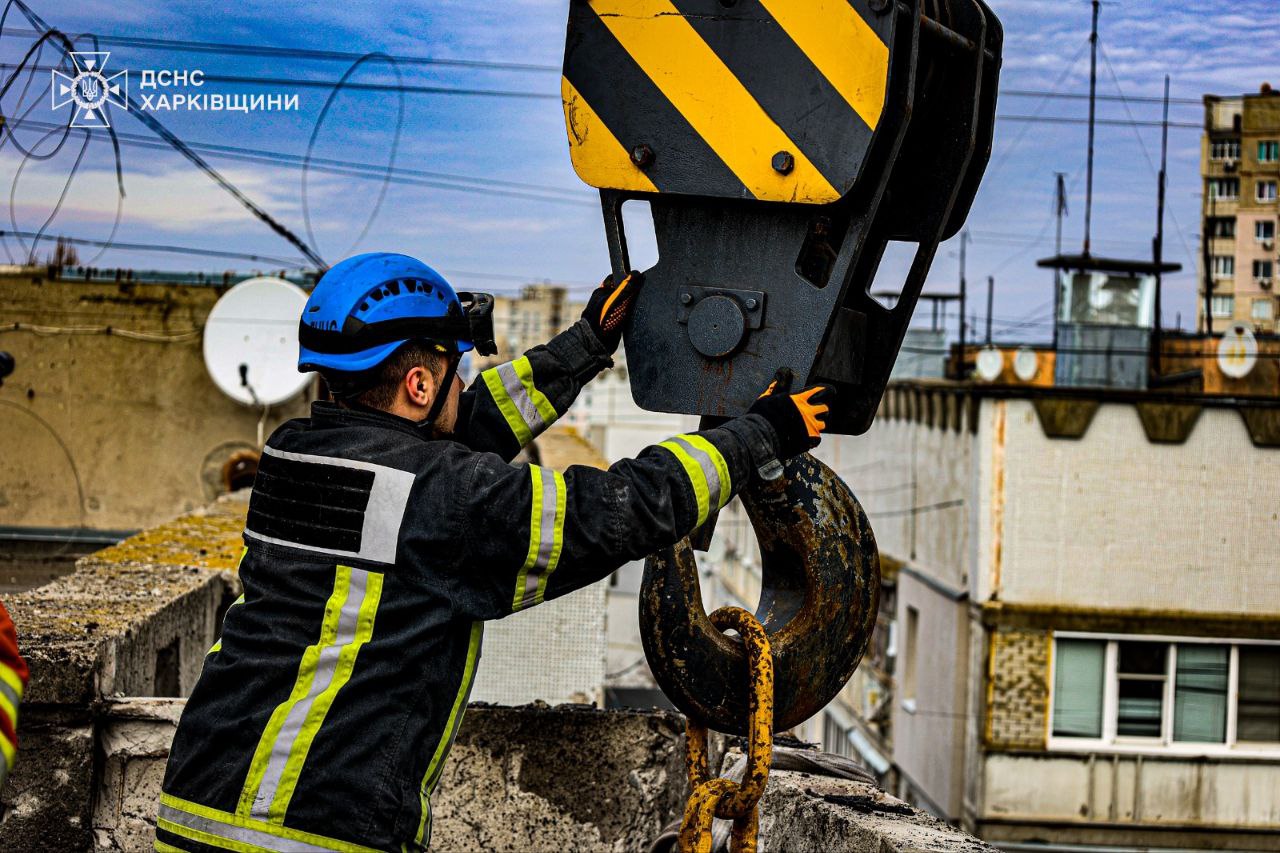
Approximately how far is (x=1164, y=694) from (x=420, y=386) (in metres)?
15.2

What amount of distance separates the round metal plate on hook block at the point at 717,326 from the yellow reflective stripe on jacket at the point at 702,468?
11.6 inches

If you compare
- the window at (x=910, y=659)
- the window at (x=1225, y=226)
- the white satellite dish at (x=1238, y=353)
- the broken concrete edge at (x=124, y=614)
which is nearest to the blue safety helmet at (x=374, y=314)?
Answer: the broken concrete edge at (x=124, y=614)

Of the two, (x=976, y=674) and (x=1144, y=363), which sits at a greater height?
(x=1144, y=363)

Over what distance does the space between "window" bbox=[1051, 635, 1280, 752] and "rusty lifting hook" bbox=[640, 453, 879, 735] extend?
556 inches

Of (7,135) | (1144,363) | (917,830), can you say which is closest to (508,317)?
(1144,363)

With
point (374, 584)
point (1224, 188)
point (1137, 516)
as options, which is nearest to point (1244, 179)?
point (1224, 188)

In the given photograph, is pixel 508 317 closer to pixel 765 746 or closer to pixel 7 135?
pixel 7 135

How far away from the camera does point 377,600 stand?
7.98ft

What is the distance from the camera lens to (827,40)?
261cm

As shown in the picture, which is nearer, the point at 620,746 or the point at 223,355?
the point at 620,746

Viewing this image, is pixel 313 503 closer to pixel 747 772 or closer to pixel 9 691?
pixel 9 691

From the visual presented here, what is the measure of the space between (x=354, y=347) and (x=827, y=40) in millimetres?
1048

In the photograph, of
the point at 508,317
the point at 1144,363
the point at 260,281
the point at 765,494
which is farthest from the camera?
the point at 508,317

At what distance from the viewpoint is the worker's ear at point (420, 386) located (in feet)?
8.66
